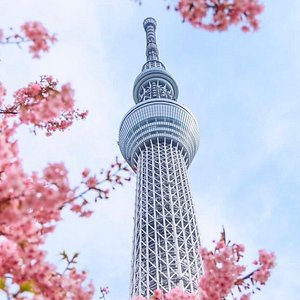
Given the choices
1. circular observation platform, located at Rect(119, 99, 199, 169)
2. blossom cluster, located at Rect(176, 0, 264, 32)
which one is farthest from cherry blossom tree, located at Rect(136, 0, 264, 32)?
circular observation platform, located at Rect(119, 99, 199, 169)

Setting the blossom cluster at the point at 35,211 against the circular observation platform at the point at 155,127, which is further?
the circular observation platform at the point at 155,127

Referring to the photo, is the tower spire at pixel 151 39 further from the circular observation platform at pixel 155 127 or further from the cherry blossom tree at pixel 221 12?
the cherry blossom tree at pixel 221 12

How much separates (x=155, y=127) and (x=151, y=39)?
78.1 feet

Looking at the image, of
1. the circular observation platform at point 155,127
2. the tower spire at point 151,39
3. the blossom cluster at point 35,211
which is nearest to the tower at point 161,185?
the circular observation platform at point 155,127

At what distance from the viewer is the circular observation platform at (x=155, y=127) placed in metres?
62.2

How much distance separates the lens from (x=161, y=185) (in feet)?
189

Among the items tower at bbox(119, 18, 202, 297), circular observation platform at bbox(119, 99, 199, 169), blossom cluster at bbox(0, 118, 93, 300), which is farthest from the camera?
circular observation platform at bbox(119, 99, 199, 169)

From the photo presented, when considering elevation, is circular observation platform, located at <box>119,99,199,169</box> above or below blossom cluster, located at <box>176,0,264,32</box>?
above

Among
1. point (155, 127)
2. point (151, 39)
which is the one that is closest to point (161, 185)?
point (155, 127)

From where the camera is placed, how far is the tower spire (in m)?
77.7

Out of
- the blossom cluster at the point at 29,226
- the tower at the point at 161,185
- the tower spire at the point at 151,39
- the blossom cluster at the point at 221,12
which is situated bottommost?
the blossom cluster at the point at 29,226

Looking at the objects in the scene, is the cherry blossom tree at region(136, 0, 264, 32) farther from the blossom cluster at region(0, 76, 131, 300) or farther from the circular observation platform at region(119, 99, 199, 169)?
the circular observation platform at region(119, 99, 199, 169)

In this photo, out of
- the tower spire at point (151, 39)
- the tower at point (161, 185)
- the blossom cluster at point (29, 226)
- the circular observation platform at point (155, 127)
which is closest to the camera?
the blossom cluster at point (29, 226)

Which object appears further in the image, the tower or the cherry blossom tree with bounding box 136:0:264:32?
the tower
